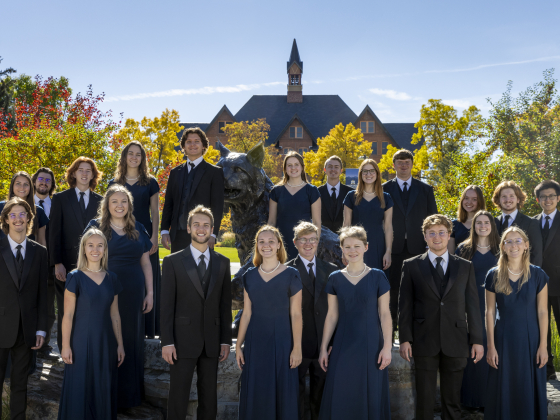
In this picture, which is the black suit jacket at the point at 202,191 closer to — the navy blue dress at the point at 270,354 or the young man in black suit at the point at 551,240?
the navy blue dress at the point at 270,354

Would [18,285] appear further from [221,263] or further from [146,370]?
[221,263]

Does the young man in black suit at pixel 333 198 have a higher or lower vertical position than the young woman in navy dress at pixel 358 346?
higher

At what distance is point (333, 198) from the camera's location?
626cm

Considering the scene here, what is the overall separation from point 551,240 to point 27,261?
5.62 m

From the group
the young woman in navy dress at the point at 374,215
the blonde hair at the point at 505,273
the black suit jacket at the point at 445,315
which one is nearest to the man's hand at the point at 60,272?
the young woman in navy dress at the point at 374,215

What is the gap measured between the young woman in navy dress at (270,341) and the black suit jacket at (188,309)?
0.27 metres

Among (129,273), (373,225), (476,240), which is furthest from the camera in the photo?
(373,225)

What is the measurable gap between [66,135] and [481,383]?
11.1 metres

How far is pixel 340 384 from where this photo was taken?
12.3 ft

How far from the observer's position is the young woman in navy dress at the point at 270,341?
12.5 ft

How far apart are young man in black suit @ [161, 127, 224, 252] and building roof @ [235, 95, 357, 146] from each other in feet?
126

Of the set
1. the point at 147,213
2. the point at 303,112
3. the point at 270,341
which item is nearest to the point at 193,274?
the point at 270,341

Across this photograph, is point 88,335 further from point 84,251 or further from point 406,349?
point 406,349

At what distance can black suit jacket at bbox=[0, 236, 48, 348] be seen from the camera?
167 inches
